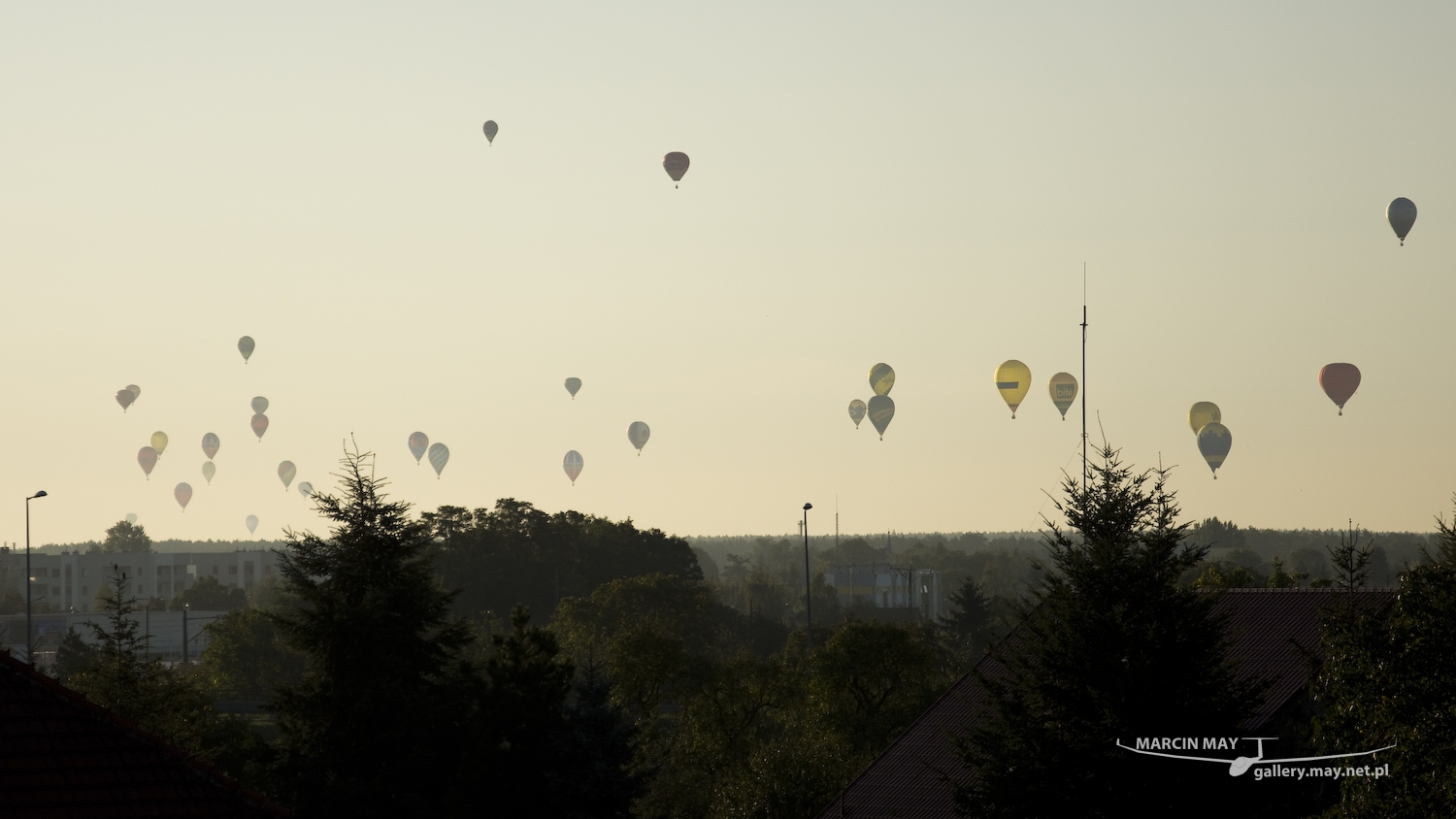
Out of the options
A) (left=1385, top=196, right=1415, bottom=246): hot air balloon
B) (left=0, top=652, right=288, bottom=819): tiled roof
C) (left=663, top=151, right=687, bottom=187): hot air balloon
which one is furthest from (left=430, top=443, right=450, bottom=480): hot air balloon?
(left=0, top=652, right=288, bottom=819): tiled roof

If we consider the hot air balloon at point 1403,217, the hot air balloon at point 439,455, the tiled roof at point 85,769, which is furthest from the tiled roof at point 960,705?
the hot air balloon at point 439,455

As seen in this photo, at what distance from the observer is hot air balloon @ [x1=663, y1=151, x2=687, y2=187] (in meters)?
72.1

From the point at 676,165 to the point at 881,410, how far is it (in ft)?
80.2

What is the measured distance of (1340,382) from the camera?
6519 cm

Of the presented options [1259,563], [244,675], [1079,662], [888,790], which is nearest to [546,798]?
[888,790]

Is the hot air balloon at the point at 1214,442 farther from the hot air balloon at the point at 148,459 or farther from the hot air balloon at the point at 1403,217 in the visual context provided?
the hot air balloon at the point at 148,459

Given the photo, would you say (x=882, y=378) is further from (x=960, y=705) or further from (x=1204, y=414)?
(x=960, y=705)

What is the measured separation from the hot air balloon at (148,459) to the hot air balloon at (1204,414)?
300ft

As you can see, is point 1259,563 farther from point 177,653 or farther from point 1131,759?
point 1131,759

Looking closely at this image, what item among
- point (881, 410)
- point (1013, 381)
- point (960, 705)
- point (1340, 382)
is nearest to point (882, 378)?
point (881, 410)

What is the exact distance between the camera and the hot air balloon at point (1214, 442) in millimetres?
78500

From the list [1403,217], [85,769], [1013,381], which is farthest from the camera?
[1013,381]

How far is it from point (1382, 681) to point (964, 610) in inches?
4013

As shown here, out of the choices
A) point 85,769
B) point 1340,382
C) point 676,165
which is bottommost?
point 85,769
